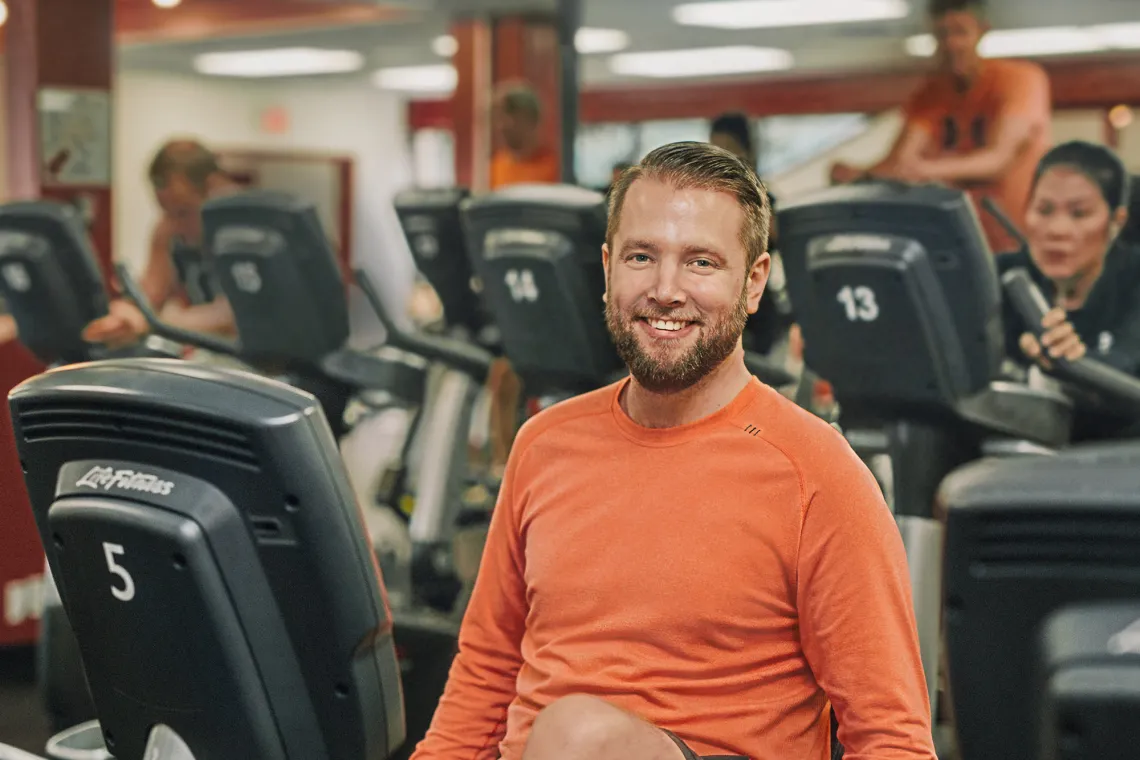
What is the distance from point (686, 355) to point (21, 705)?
2606 millimetres

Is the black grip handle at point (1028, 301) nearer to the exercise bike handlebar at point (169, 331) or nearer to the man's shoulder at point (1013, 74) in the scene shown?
the man's shoulder at point (1013, 74)

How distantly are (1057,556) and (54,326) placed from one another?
3763 millimetres

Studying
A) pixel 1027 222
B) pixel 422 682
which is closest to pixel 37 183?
pixel 422 682

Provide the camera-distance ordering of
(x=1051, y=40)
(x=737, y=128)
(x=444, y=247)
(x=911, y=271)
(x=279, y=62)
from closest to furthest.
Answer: (x=911, y=271)
(x=737, y=128)
(x=444, y=247)
(x=1051, y=40)
(x=279, y=62)

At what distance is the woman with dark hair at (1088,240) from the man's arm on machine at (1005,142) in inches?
51.8

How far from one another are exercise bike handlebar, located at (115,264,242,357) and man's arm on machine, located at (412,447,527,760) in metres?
2.56

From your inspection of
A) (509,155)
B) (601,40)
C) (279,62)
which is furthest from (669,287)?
(279,62)

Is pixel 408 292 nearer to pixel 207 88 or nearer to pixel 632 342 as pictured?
pixel 207 88

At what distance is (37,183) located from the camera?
6.26 metres

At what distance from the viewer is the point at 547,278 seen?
3.25m

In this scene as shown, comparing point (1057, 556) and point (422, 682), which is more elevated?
point (1057, 556)

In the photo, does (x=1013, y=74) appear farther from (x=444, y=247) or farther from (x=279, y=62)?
(x=279, y=62)

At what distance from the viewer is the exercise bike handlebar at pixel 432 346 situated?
404 cm

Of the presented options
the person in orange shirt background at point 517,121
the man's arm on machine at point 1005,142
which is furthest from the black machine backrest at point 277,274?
the man's arm on machine at point 1005,142
